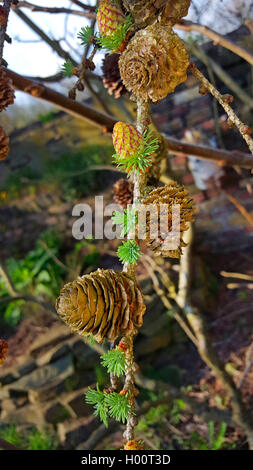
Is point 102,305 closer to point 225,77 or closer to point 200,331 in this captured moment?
point 200,331

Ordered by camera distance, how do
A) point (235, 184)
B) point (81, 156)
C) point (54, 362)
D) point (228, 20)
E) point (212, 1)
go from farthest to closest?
1. point (81, 156)
2. point (235, 184)
3. point (54, 362)
4. point (228, 20)
5. point (212, 1)

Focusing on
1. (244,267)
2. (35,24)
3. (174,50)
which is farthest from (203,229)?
(174,50)

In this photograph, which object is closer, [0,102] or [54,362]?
[0,102]

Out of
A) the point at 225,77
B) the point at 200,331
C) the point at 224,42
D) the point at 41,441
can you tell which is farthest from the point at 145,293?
the point at 224,42

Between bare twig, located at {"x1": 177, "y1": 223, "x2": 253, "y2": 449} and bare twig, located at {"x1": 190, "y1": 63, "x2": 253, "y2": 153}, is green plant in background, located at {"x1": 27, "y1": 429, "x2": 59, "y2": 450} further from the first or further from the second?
bare twig, located at {"x1": 190, "y1": 63, "x2": 253, "y2": 153}

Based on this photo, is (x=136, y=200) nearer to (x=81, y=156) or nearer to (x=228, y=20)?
(x=228, y=20)
